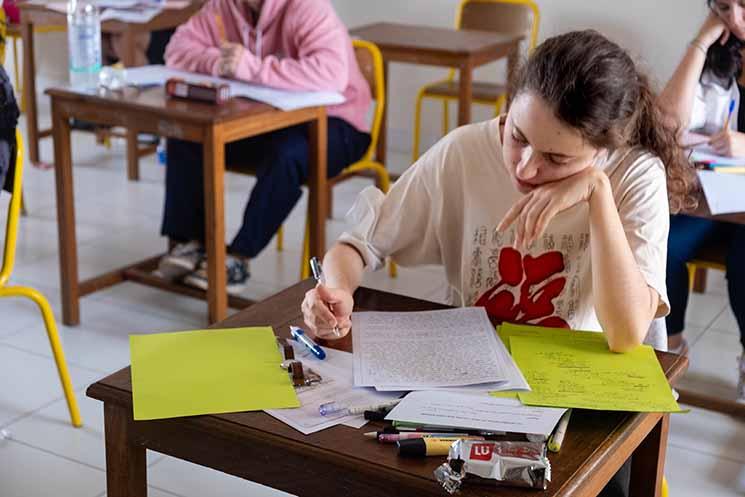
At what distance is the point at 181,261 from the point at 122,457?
1915 millimetres

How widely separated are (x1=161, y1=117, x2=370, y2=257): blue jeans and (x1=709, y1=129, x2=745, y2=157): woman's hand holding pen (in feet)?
3.61

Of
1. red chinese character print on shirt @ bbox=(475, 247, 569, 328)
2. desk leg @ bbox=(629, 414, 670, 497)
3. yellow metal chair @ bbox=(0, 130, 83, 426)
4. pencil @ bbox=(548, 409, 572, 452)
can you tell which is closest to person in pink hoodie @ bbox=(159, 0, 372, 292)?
yellow metal chair @ bbox=(0, 130, 83, 426)

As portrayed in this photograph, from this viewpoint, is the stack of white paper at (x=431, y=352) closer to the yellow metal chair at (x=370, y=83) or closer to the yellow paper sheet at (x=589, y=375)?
the yellow paper sheet at (x=589, y=375)

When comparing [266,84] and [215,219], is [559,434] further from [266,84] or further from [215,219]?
[266,84]

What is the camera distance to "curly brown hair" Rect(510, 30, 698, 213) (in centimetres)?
139

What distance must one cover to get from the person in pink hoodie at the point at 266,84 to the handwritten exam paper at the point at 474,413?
69.3 inches

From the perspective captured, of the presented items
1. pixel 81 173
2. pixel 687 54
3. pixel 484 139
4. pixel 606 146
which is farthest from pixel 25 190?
pixel 606 146

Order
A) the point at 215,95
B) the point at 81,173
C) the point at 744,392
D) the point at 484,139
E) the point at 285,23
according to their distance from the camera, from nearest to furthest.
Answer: the point at 484,139 → the point at 744,392 → the point at 215,95 → the point at 285,23 → the point at 81,173

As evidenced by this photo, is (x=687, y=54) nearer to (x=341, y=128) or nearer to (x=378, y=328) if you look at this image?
(x=341, y=128)

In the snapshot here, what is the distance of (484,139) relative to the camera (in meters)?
1.65

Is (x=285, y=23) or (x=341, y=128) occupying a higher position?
(x=285, y=23)

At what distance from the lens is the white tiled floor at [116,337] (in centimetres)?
218

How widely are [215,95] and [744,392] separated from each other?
145 centimetres

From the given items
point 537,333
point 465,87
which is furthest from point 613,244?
point 465,87
